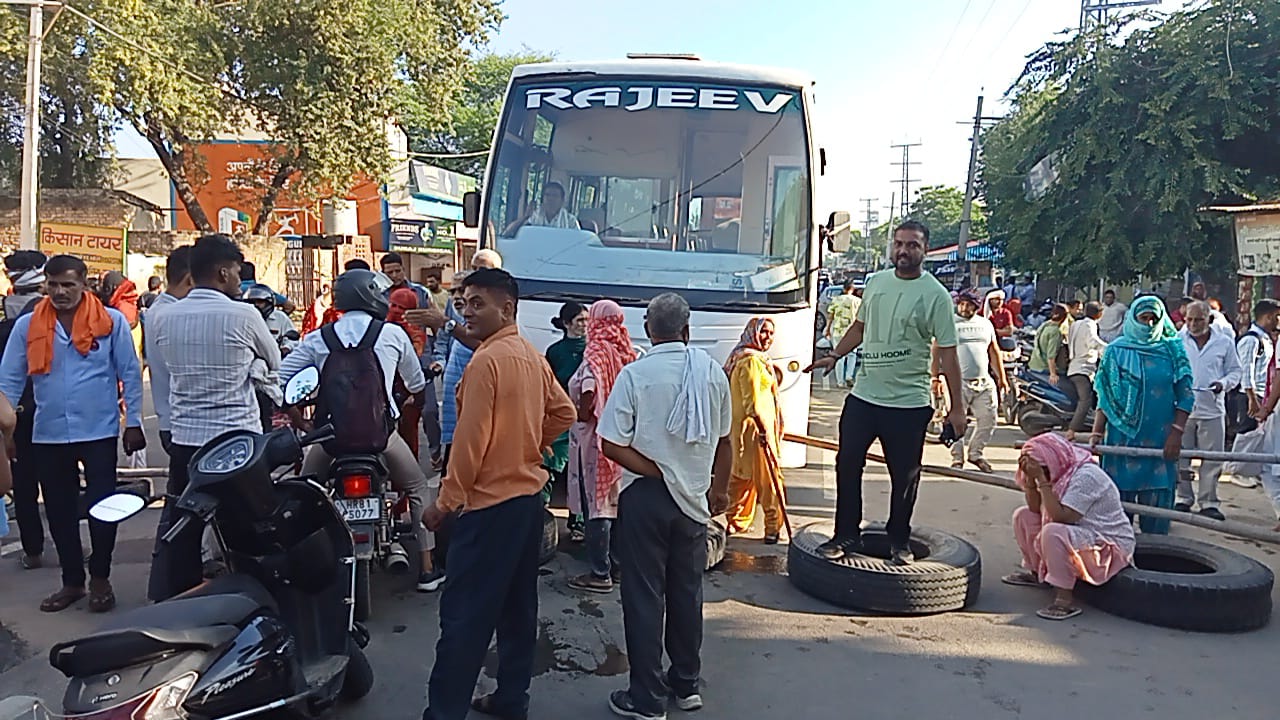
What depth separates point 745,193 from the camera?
7512mm

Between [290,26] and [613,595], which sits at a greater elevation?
[290,26]

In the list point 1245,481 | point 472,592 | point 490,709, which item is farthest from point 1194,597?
point 1245,481

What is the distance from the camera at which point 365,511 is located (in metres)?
4.52

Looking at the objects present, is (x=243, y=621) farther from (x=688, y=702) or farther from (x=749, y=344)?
(x=749, y=344)

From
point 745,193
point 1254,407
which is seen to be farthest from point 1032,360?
point 745,193

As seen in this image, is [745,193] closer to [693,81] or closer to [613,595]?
[693,81]

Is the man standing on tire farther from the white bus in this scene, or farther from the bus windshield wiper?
the white bus

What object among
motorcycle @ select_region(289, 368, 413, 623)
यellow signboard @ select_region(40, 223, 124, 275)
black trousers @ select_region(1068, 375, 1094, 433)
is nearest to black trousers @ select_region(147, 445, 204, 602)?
motorcycle @ select_region(289, 368, 413, 623)

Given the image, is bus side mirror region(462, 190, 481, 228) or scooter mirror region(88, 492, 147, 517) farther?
bus side mirror region(462, 190, 481, 228)

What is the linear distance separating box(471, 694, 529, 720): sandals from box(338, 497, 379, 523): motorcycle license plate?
1.04 metres

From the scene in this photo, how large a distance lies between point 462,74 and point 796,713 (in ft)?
74.3

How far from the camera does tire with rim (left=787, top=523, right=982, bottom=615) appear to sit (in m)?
5.15

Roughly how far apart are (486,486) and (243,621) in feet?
2.95

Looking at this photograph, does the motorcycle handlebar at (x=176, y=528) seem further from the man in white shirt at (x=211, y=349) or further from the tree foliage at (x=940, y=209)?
the tree foliage at (x=940, y=209)
